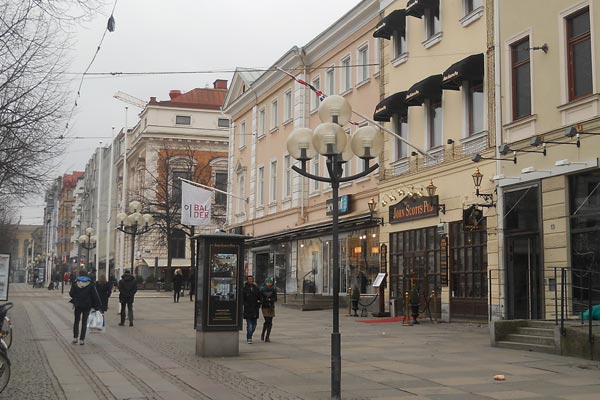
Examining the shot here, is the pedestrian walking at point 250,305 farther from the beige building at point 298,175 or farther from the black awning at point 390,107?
the beige building at point 298,175

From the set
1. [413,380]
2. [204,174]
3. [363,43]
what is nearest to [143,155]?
[204,174]

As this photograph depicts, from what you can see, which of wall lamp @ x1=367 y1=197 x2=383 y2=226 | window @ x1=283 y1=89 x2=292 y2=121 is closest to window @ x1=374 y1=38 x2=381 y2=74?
wall lamp @ x1=367 y1=197 x2=383 y2=226

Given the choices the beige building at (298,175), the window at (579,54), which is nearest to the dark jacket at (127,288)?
the beige building at (298,175)

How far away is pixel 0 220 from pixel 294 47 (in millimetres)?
33509

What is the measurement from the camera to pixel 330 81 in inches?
1394

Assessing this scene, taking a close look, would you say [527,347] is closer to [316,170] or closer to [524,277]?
[524,277]

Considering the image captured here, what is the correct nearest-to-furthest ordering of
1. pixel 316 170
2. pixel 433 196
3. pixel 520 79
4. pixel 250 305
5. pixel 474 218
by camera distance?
pixel 250 305 < pixel 520 79 < pixel 474 218 < pixel 433 196 < pixel 316 170

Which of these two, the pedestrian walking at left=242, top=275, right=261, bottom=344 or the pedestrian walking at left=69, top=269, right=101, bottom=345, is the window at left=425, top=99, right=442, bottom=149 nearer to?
the pedestrian walking at left=242, top=275, right=261, bottom=344

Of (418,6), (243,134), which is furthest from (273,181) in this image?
(418,6)

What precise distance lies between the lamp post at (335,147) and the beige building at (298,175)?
1745 centimetres

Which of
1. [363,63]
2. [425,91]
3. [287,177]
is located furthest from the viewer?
[287,177]

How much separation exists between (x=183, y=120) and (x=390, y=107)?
161 ft

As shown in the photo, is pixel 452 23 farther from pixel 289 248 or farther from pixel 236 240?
pixel 289 248

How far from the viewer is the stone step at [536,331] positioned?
1596cm
